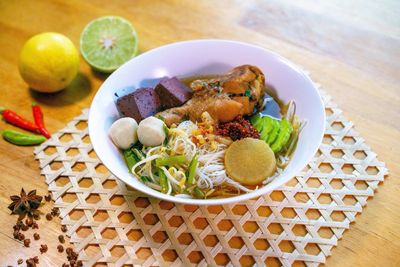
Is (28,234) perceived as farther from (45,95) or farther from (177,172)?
(45,95)

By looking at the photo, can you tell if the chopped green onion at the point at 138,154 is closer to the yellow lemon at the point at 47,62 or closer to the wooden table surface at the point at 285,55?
the wooden table surface at the point at 285,55

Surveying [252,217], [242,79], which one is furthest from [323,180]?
[242,79]

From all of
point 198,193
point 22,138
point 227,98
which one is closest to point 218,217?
point 198,193

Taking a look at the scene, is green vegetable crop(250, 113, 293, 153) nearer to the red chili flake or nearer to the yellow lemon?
the red chili flake

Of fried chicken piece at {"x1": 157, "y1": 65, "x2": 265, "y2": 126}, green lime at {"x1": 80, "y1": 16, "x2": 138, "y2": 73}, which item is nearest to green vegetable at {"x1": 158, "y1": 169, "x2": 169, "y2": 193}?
fried chicken piece at {"x1": 157, "y1": 65, "x2": 265, "y2": 126}

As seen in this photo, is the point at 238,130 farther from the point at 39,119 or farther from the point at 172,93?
the point at 39,119

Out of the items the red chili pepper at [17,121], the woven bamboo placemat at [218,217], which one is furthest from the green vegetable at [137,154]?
the red chili pepper at [17,121]
